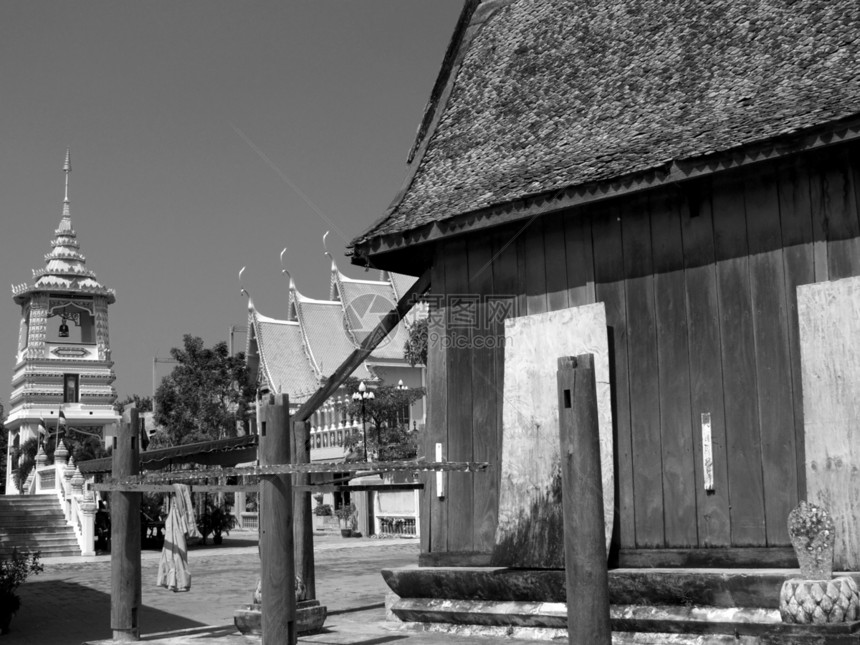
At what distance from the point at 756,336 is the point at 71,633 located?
8153mm

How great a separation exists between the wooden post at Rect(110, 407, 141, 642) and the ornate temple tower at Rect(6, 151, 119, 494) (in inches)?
2119

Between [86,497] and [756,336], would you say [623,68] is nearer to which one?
[756,336]

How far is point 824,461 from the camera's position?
7.70 meters

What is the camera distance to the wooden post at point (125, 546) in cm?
974

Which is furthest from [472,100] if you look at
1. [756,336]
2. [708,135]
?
[756,336]

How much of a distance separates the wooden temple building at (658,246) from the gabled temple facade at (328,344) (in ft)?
97.7

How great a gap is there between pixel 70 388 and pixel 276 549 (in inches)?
2325

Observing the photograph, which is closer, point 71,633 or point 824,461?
point 824,461

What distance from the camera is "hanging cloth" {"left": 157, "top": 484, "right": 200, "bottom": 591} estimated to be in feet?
33.4

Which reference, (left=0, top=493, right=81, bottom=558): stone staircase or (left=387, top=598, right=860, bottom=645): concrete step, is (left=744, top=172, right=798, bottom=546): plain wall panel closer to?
(left=387, top=598, right=860, bottom=645): concrete step

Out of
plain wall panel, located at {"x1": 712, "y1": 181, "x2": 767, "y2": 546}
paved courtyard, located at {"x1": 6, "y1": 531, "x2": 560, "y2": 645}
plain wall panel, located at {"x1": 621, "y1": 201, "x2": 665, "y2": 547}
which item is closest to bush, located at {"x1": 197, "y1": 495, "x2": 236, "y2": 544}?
paved courtyard, located at {"x1": 6, "y1": 531, "x2": 560, "y2": 645}

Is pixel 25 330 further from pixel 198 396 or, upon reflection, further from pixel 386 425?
pixel 386 425

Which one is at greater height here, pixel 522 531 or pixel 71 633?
pixel 522 531

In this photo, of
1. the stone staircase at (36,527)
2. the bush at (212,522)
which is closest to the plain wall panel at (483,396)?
the stone staircase at (36,527)
